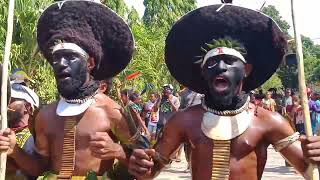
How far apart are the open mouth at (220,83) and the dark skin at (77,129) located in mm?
796

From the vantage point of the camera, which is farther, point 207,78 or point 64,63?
point 64,63

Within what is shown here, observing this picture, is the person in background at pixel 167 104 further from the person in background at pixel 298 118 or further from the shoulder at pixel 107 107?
the shoulder at pixel 107 107

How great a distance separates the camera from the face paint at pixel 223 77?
3.55 metres

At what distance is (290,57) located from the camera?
12.4 feet

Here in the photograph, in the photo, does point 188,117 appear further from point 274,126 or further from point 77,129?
point 77,129

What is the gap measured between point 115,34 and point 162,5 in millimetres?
40072

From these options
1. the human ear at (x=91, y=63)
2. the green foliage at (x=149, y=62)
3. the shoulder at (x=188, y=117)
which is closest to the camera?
the shoulder at (x=188, y=117)

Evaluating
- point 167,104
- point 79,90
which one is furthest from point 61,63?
point 167,104

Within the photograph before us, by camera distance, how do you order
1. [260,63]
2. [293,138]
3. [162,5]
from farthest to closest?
[162,5]
[260,63]
[293,138]

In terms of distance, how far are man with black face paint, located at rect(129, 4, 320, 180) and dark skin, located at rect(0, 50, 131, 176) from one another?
430mm

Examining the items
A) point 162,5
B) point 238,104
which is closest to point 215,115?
point 238,104

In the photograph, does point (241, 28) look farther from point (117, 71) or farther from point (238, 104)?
point (117, 71)

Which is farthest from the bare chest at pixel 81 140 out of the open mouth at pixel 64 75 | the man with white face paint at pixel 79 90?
the open mouth at pixel 64 75

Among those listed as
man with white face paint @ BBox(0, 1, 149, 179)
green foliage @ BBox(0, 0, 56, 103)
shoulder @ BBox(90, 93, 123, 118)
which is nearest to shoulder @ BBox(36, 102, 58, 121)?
man with white face paint @ BBox(0, 1, 149, 179)
